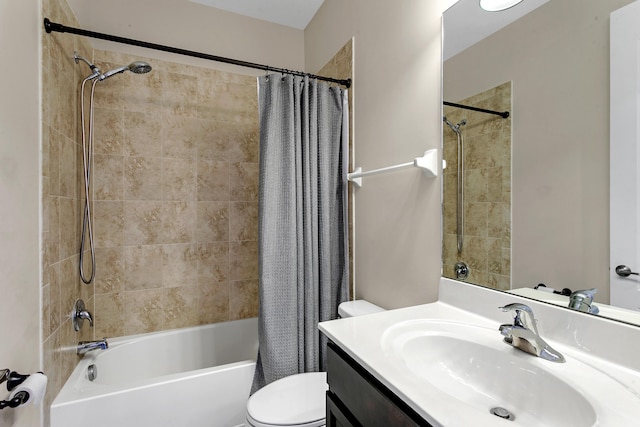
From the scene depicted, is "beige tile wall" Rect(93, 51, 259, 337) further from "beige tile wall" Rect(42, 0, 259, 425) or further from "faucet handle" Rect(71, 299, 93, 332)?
"faucet handle" Rect(71, 299, 93, 332)

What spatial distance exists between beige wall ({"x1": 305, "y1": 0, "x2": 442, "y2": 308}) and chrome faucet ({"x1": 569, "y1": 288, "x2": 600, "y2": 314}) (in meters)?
0.44

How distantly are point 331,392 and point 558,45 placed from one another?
1131 mm

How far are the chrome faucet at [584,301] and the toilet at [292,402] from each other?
84 centimetres

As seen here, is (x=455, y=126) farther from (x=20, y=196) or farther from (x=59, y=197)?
(x=59, y=197)

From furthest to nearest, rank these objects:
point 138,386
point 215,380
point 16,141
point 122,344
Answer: point 122,344, point 215,380, point 138,386, point 16,141

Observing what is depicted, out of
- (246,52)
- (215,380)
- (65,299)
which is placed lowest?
(215,380)

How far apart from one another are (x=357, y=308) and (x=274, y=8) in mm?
2083

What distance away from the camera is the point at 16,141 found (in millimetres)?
1007

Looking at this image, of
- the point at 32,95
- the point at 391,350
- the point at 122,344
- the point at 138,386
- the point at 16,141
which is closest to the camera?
the point at 391,350

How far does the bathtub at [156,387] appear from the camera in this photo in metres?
1.32

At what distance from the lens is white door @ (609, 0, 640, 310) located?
0.66 metres

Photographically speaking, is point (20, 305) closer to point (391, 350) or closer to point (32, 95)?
point (32, 95)

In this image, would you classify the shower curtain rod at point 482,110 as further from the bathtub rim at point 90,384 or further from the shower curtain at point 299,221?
the bathtub rim at point 90,384

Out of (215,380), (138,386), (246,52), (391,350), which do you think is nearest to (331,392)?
(391,350)
